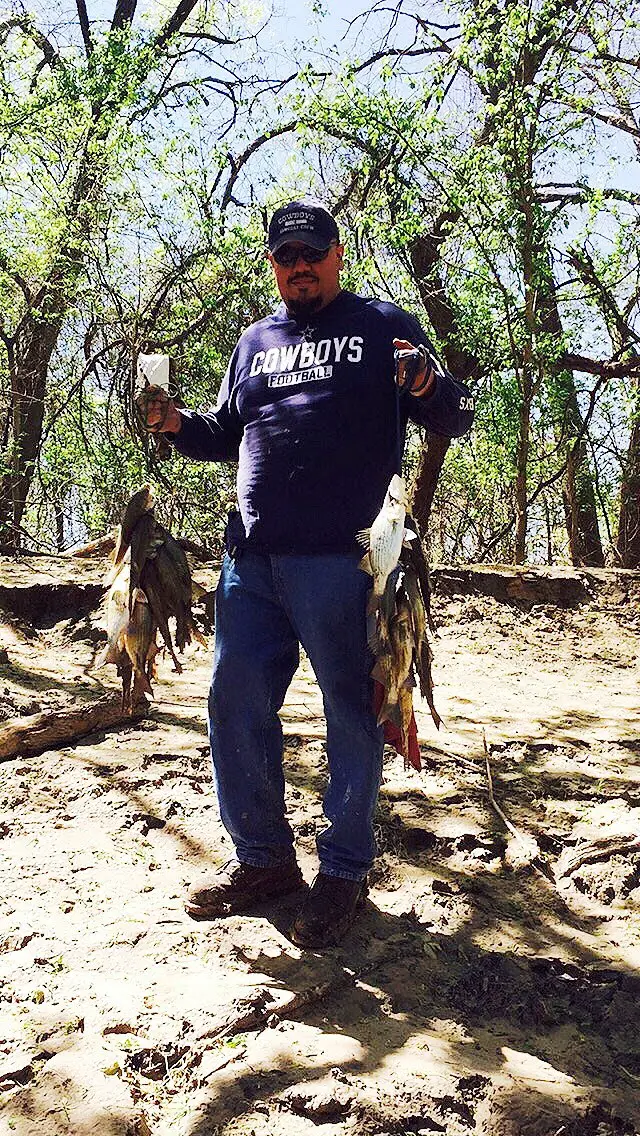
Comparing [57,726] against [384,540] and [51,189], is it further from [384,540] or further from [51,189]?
[51,189]

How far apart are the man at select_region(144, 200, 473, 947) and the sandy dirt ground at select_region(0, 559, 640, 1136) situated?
10.9 inches

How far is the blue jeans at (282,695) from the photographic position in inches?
107

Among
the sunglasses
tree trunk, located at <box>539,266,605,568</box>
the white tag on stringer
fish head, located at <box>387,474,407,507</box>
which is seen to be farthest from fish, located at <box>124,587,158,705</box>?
tree trunk, located at <box>539,266,605,568</box>

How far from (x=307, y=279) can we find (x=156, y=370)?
567mm

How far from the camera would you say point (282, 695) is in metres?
3.03

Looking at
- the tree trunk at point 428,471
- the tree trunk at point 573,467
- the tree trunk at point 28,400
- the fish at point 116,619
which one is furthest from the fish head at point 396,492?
the tree trunk at point 28,400

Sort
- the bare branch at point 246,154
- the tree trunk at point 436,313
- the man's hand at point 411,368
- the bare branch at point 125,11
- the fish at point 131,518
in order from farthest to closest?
the bare branch at point 125,11 → the bare branch at point 246,154 → the tree trunk at point 436,313 → the fish at point 131,518 → the man's hand at point 411,368

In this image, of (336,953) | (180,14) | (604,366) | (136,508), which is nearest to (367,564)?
(136,508)

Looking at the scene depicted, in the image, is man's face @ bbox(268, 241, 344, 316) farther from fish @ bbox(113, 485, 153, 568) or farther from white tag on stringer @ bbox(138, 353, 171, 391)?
fish @ bbox(113, 485, 153, 568)

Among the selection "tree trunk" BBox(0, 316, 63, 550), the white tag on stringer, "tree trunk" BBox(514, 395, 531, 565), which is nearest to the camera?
the white tag on stringer

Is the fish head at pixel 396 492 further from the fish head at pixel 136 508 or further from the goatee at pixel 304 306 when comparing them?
the fish head at pixel 136 508

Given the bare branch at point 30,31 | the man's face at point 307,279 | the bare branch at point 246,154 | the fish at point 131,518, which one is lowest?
the fish at point 131,518

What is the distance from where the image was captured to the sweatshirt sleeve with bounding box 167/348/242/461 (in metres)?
3.08

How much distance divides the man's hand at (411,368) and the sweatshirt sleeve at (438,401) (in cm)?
3
